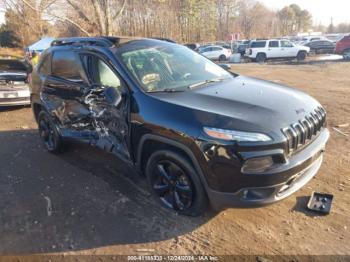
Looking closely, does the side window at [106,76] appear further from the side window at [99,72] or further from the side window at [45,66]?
the side window at [45,66]

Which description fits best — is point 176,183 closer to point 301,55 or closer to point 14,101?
point 14,101

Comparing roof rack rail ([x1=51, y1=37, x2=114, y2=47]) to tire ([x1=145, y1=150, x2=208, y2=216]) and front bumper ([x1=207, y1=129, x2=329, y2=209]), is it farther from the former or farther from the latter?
front bumper ([x1=207, y1=129, x2=329, y2=209])

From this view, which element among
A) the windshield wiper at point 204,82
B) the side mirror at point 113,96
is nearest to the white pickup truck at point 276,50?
the windshield wiper at point 204,82

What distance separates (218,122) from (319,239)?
1479mm

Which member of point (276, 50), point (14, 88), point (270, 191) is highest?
point (276, 50)

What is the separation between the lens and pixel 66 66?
4.64m

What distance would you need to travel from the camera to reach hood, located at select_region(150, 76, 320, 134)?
285cm

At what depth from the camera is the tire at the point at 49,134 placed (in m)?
5.15

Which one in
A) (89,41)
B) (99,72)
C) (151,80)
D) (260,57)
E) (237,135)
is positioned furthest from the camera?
(260,57)

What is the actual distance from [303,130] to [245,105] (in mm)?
587

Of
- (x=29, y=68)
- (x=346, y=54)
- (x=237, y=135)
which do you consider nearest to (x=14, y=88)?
(x=29, y=68)

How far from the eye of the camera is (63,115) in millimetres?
4789

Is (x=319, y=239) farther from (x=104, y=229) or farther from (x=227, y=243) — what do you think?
(x=104, y=229)

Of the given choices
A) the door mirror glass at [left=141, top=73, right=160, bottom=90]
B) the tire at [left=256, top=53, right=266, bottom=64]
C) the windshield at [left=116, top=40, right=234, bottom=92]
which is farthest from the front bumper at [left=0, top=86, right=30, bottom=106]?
the tire at [left=256, top=53, right=266, bottom=64]
